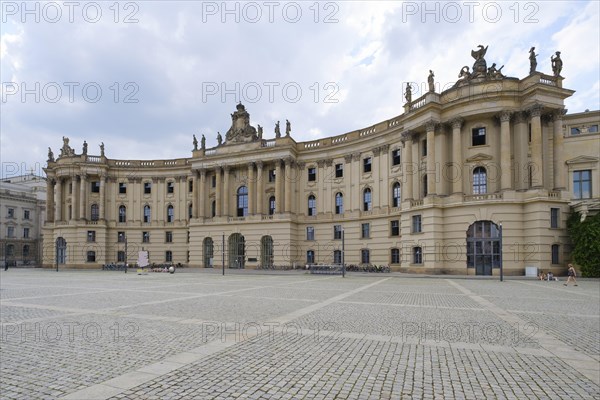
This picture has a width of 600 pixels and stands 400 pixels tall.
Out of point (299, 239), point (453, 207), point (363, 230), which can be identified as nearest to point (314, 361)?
point (453, 207)

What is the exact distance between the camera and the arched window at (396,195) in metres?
45.2

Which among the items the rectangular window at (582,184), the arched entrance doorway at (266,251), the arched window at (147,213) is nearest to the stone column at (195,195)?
the arched window at (147,213)

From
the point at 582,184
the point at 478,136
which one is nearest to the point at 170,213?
the point at 478,136

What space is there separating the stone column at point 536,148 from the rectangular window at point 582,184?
23.9ft

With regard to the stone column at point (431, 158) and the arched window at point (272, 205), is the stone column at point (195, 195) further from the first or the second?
the stone column at point (431, 158)

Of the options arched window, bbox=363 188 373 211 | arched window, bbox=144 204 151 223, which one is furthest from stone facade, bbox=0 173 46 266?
arched window, bbox=363 188 373 211

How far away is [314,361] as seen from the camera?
7711 millimetres

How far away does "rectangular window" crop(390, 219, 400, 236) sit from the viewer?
44997 millimetres

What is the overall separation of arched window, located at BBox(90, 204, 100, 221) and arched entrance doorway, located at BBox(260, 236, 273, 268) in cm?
3002

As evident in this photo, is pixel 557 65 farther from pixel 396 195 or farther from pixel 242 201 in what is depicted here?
pixel 242 201

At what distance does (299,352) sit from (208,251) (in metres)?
51.0

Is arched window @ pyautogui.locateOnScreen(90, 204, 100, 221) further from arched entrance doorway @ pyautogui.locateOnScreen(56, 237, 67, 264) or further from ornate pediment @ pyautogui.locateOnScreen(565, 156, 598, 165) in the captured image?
ornate pediment @ pyautogui.locateOnScreen(565, 156, 598, 165)

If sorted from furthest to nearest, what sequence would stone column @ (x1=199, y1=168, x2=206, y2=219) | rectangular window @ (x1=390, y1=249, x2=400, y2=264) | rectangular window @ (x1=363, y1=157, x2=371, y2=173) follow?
stone column @ (x1=199, y1=168, x2=206, y2=219)
rectangular window @ (x1=363, y1=157, x2=371, y2=173)
rectangular window @ (x1=390, y1=249, x2=400, y2=264)

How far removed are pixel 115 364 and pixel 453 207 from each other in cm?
3511
